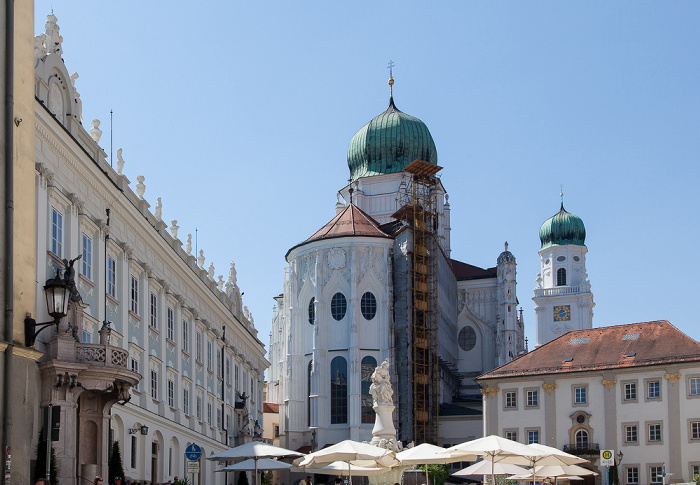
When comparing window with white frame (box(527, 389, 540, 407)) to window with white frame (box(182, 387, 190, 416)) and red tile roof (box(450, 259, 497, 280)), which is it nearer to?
window with white frame (box(182, 387, 190, 416))

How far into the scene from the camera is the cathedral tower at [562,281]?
121625 millimetres

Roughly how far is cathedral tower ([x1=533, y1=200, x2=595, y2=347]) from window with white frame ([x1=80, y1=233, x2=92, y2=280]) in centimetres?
9622

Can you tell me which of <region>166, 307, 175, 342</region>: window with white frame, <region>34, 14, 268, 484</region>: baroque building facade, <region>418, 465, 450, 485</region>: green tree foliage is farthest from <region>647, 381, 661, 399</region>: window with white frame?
<region>166, 307, 175, 342</region>: window with white frame

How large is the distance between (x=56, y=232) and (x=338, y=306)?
47.3m

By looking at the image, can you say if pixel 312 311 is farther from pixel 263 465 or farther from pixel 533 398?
pixel 263 465

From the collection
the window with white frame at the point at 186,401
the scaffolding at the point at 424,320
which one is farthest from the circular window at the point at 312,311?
the window with white frame at the point at 186,401

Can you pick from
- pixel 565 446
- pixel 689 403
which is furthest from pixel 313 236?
pixel 689 403

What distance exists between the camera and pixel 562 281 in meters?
125

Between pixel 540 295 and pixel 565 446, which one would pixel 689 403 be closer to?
pixel 565 446

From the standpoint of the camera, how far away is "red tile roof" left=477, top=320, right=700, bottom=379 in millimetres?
54781

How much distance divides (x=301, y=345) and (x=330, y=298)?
4120 millimetres

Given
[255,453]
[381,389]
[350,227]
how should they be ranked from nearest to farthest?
[255,453] < [381,389] < [350,227]

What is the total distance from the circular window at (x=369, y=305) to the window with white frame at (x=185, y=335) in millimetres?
30157

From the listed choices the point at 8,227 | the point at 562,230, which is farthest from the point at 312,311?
the point at 562,230
